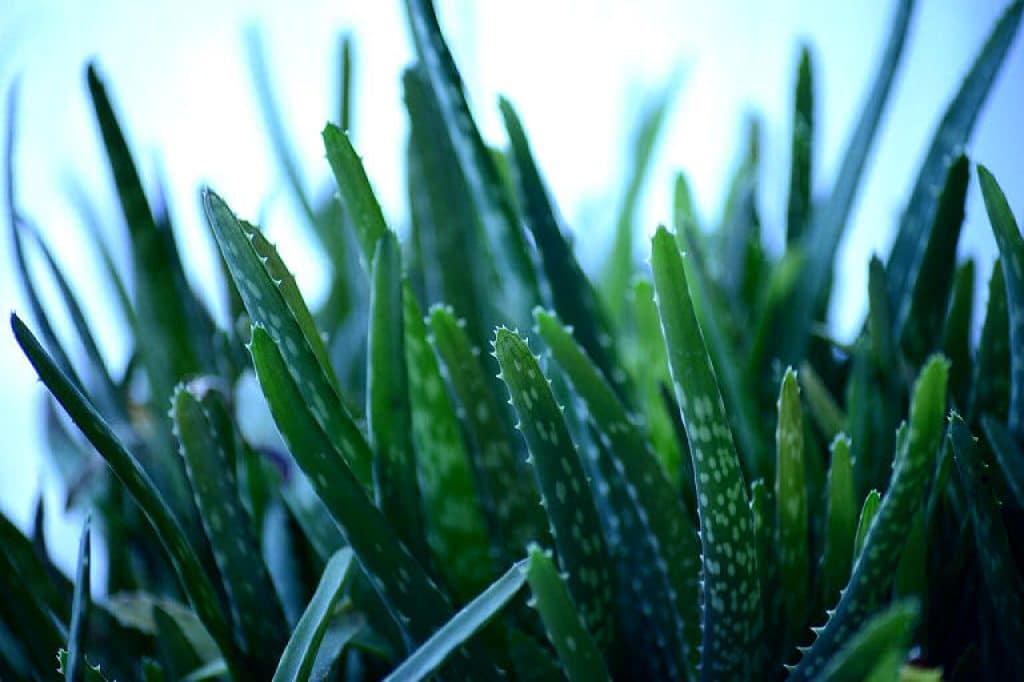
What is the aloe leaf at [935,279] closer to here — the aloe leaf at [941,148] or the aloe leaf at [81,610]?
the aloe leaf at [941,148]

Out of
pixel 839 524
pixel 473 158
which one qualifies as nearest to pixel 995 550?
pixel 839 524

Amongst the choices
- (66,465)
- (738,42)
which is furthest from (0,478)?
(738,42)

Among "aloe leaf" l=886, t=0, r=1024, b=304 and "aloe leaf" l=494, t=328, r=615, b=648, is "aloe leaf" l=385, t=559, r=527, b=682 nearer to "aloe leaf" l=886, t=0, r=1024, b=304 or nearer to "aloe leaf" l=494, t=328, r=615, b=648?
"aloe leaf" l=494, t=328, r=615, b=648

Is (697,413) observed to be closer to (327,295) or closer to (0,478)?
(327,295)

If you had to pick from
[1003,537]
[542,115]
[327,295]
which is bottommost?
[1003,537]

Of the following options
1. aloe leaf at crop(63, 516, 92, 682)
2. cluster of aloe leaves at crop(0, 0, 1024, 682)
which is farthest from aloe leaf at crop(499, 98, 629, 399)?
aloe leaf at crop(63, 516, 92, 682)

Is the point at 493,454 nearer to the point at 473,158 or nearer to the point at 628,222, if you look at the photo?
the point at 473,158
